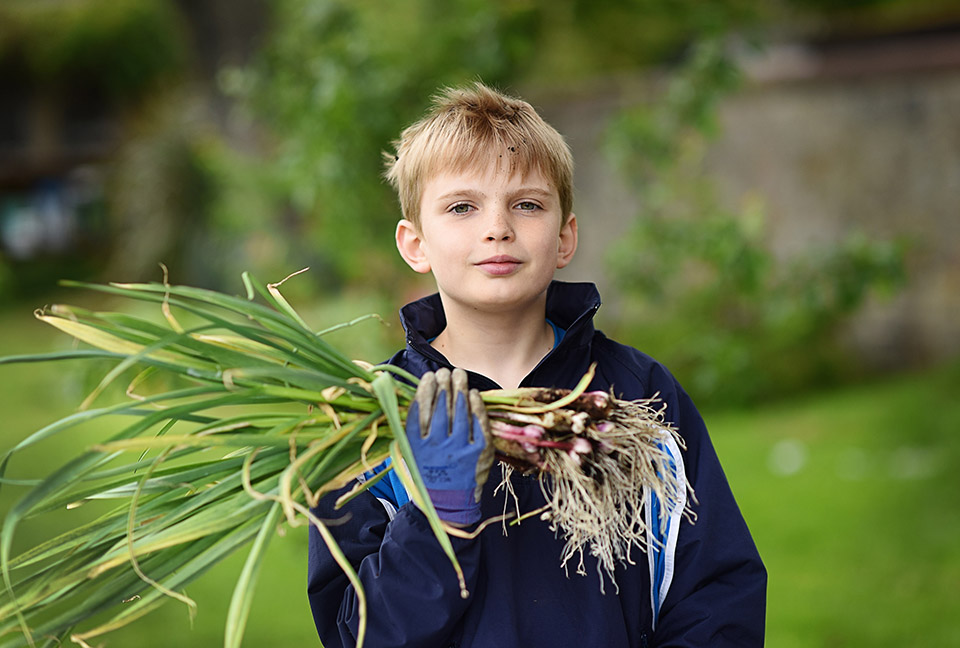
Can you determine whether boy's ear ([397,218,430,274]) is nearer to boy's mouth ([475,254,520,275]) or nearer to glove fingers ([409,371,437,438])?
boy's mouth ([475,254,520,275])

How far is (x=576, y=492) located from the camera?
4.58 feet

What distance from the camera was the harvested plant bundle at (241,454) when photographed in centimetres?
129

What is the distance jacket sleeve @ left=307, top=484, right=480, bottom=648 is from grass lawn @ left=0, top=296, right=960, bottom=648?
6.82 ft

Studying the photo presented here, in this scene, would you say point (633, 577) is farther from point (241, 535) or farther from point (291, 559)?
point (291, 559)

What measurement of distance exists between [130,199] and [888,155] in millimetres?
8196

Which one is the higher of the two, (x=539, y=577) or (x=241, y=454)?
(x=241, y=454)

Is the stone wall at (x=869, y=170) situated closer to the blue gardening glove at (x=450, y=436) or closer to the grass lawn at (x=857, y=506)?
the grass lawn at (x=857, y=506)

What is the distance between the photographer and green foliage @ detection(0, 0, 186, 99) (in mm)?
12812

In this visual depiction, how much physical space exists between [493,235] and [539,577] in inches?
20.0

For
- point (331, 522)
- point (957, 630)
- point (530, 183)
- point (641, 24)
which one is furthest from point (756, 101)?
point (331, 522)

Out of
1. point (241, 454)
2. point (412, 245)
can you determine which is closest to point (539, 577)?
point (241, 454)

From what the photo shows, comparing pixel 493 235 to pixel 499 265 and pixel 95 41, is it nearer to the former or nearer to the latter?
pixel 499 265

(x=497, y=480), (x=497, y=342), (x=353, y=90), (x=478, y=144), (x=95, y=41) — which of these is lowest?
(x=497, y=480)

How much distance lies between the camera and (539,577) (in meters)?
1.47
